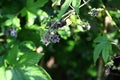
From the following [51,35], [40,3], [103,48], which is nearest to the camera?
[51,35]

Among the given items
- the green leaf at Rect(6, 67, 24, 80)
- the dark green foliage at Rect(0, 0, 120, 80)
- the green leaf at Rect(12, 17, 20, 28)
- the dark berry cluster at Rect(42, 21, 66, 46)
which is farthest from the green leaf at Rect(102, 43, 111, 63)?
the green leaf at Rect(12, 17, 20, 28)

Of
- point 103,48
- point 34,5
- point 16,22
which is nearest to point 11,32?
point 16,22

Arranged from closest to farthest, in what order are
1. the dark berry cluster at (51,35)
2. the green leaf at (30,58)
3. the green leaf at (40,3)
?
the dark berry cluster at (51,35)
the green leaf at (30,58)
the green leaf at (40,3)

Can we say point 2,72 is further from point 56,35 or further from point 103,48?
point 103,48

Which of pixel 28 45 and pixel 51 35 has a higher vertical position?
pixel 28 45

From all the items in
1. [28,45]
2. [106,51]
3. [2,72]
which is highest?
[28,45]

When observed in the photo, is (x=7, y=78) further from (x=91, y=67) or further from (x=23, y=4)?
(x=91, y=67)

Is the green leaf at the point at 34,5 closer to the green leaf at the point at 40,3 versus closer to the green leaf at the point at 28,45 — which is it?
the green leaf at the point at 40,3

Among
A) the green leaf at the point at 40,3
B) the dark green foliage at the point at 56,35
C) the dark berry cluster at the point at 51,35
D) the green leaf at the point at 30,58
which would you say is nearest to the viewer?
the dark berry cluster at the point at 51,35

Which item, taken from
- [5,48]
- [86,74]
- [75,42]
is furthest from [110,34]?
[5,48]

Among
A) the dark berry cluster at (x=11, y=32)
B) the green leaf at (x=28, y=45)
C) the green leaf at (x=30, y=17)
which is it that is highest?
the green leaf at (x=30, y=17)

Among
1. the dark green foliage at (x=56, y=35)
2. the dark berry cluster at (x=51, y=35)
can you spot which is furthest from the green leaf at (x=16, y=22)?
the dark berry cluster at (x=51, y=35)
